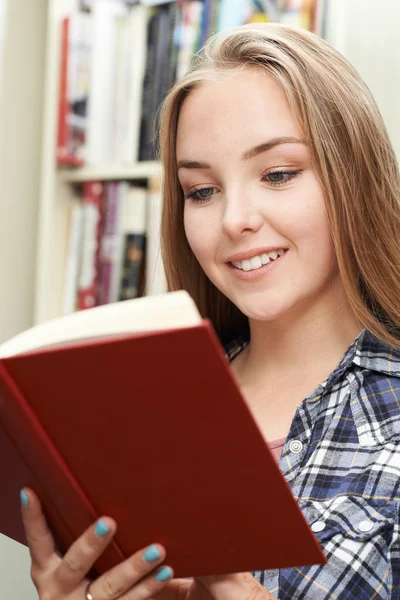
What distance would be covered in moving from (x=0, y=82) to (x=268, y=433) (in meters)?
1.36

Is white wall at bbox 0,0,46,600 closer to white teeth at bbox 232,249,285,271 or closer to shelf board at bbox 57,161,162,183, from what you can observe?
shelf board at bbox 57,161,162,183

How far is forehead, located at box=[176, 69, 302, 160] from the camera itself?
1072 mm

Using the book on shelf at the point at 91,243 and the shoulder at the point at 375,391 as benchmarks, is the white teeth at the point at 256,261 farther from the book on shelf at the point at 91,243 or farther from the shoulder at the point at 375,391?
the book on shelf at the point at 91,243

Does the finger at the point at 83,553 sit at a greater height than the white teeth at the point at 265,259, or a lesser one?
lesser

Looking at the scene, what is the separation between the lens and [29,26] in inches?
83.1

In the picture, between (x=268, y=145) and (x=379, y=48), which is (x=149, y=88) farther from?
(x=268, y=145)

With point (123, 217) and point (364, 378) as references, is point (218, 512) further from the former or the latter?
point (123, 217)

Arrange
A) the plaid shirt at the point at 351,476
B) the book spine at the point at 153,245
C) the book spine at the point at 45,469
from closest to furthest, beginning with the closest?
the book spine at the point at 45,469
the plaid shirt at the point at 351,476
the book spine at the point at 153,245

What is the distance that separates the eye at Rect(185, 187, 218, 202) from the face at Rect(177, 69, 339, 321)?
17 mm

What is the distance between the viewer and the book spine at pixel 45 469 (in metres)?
0.71

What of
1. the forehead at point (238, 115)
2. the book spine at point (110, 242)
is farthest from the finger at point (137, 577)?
the book spine at point (110, 242)

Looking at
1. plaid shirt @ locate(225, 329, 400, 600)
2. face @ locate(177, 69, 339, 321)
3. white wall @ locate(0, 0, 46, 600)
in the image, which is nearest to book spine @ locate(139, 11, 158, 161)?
white wall @ locate(0, 0, 46, 600)

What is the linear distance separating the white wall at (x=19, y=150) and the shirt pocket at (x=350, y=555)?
1.35 meters

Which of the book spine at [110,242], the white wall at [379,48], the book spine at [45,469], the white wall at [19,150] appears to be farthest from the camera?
the white wall at [19,150]
